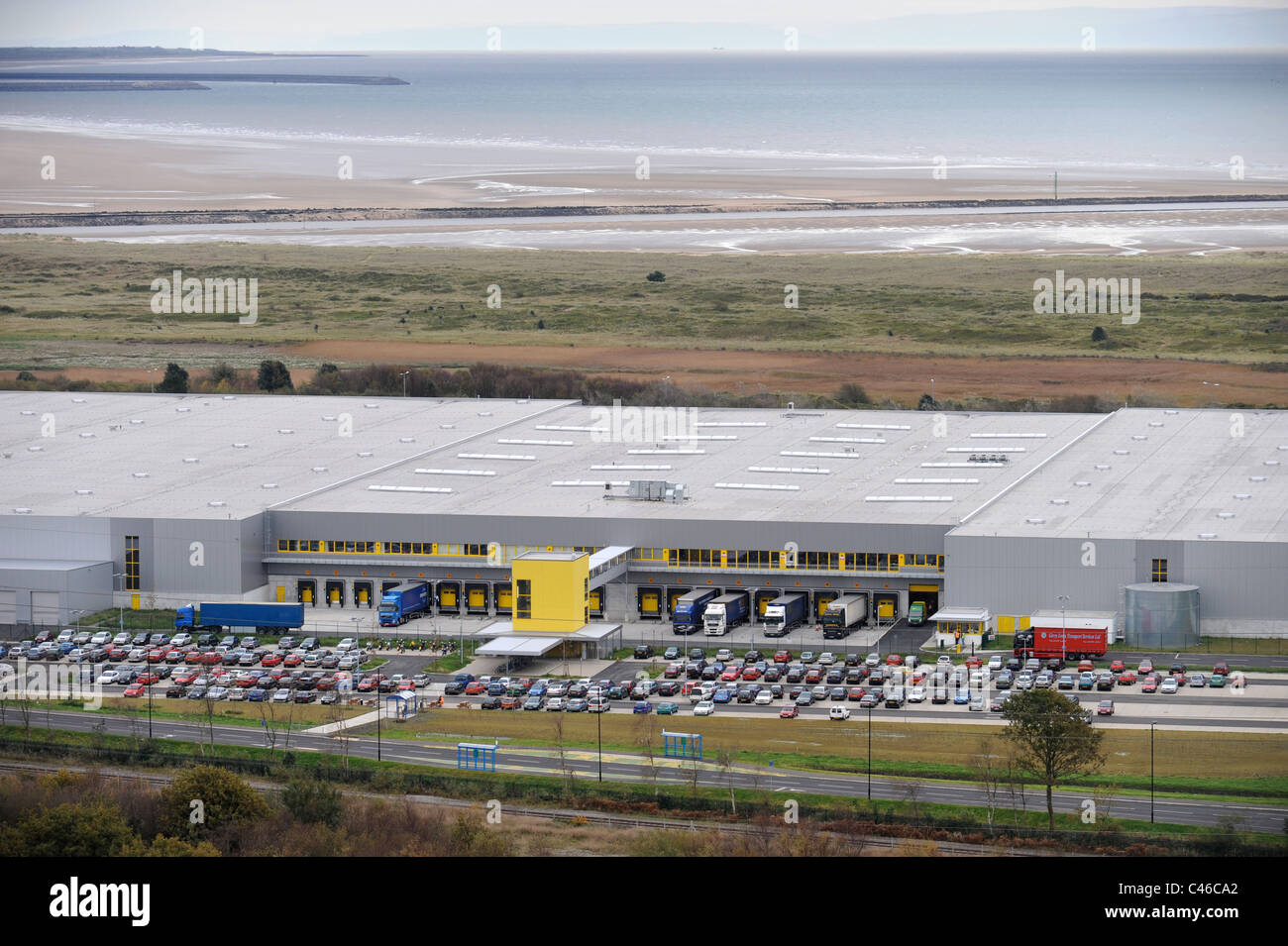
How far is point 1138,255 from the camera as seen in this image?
515 feet

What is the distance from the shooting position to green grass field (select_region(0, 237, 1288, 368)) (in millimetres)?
121625

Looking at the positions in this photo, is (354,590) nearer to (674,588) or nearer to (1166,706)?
(674,588)

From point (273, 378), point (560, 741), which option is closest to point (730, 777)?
point (560, 741)

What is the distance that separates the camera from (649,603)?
59188mm

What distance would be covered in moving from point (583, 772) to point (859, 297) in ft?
335

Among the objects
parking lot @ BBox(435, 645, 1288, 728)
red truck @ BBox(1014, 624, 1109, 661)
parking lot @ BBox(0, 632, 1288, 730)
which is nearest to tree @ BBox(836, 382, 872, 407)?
Answer: parking lot @ BBox(0, 632, 1288, 730)

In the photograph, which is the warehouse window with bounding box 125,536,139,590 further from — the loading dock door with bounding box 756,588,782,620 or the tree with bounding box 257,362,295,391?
the tree with bounding box 257,362,295,391

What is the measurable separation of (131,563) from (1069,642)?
29.5m

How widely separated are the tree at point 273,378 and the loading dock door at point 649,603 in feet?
145

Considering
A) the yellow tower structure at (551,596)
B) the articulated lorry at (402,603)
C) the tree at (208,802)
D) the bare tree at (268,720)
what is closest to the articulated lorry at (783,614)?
the yellow tower structure at (551,596)

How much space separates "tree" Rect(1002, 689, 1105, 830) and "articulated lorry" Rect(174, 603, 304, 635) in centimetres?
2415

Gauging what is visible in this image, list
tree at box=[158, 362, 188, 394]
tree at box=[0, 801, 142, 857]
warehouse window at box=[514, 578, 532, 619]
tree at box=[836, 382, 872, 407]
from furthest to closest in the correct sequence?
tree at box=[158, 362, 188, 394] → tree at box=[836, 382, 872, 407] → warehouse window at box=[514, 578, 532, 619] → tree at box=[0, 801, 142, 857]

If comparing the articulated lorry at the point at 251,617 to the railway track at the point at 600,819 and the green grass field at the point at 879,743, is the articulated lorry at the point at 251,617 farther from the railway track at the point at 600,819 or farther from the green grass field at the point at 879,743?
→ the railway track at the point at 600,819
